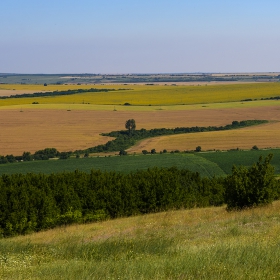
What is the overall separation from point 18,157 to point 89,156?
21.8ft

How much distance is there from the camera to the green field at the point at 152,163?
1575 inches

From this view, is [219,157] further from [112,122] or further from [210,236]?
[210,236]

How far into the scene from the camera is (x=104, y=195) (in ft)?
81.0

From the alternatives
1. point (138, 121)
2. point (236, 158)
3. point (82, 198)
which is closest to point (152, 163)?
point (236, 158)

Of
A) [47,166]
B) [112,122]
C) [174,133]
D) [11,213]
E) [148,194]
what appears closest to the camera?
[11,213]

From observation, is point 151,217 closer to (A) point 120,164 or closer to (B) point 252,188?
(B) point 252,188

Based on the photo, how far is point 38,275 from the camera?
720 cm

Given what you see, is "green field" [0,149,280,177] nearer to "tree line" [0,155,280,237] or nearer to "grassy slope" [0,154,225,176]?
"grassy slope" [0,154,225,176]

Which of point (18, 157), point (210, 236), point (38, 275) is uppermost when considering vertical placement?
point (38, 275)

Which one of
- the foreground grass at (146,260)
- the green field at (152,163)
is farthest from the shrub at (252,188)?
the green field at (152,163)

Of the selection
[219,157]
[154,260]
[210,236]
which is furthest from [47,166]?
[154,260]

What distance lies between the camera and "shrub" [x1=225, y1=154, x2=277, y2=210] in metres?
18.8

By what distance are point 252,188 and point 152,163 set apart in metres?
23.3

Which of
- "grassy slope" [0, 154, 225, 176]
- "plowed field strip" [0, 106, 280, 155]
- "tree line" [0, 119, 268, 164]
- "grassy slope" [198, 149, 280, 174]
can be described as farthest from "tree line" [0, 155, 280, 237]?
"plowed field strip" [0, 106, 280, 155]
